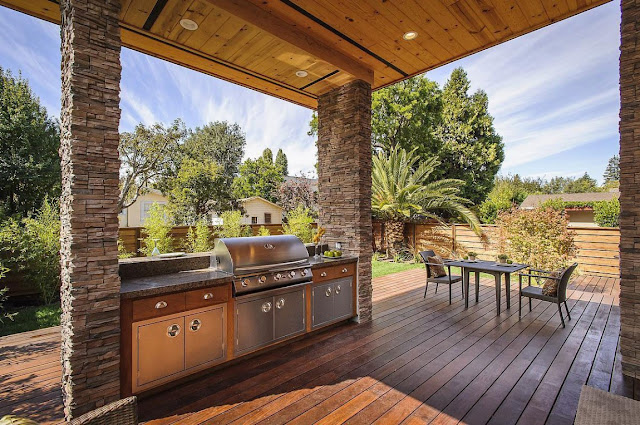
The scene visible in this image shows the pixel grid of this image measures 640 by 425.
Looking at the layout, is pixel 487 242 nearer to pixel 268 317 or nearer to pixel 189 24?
pixel 268 317

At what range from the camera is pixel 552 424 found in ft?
6.52

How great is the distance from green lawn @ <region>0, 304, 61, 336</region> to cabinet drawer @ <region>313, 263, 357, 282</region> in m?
3.84

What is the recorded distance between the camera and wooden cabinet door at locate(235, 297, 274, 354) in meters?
2.81

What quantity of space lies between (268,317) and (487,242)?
23.4 ft

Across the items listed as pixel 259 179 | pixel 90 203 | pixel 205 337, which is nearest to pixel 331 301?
pixel 205 337

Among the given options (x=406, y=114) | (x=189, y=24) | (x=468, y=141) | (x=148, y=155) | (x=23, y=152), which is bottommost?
(x=23, y=152)

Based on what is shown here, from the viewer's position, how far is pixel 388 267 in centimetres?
796

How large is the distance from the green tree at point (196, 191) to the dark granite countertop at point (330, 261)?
9527mm

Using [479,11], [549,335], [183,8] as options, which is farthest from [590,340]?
[183,8]

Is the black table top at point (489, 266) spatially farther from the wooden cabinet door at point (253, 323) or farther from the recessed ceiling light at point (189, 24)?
the recessed ceiling light at point (189, 24)

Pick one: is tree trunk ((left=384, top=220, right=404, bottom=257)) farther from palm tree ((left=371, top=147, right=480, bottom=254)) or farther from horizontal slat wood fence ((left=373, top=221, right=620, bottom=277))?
horizontal slat wood fence ((left=373, top=221, right=620, bottom=277))

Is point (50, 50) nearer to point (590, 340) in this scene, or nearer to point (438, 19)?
point (438, 19)

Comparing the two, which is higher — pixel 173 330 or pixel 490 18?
pixel 490 18

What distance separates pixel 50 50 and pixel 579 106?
79.2 feet
